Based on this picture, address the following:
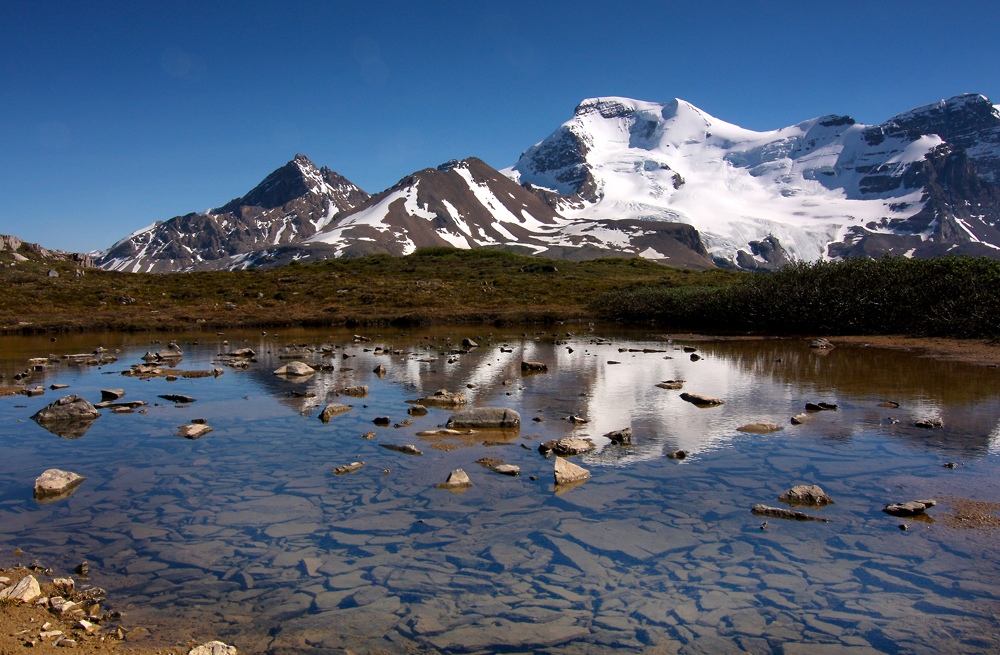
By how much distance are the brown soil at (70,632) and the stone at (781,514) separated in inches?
288

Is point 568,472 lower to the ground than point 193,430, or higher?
higher

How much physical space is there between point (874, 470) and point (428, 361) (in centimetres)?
1767

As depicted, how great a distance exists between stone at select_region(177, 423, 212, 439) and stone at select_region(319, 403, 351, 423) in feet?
8.23

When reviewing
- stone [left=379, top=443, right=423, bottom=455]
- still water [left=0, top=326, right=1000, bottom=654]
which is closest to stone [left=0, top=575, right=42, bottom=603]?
still water [left=0, top=326, right=1000, bottom=654]

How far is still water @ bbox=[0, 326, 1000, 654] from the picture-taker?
241 inches

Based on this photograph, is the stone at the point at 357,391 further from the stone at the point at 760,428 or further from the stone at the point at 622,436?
the stone at the point at 760,428

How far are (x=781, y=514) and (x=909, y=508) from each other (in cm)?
181

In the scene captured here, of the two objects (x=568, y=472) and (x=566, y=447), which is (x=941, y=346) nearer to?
(x=566, y=447)

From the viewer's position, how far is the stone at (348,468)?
10.7 meters

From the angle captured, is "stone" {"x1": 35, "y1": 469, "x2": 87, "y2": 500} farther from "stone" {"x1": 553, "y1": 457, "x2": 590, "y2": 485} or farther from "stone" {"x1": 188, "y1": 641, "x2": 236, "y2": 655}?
"stone" {"x1": 553, "y1": 457, "x2": 590, "y2": 485}

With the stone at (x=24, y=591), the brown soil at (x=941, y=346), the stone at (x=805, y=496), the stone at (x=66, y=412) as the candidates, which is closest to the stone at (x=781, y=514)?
the stone at (x=805, y=496)

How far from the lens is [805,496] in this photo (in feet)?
30.0

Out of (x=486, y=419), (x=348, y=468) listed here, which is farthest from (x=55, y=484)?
(x=486, y=419)

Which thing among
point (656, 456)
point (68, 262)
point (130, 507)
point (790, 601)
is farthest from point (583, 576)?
point (68, 262)
